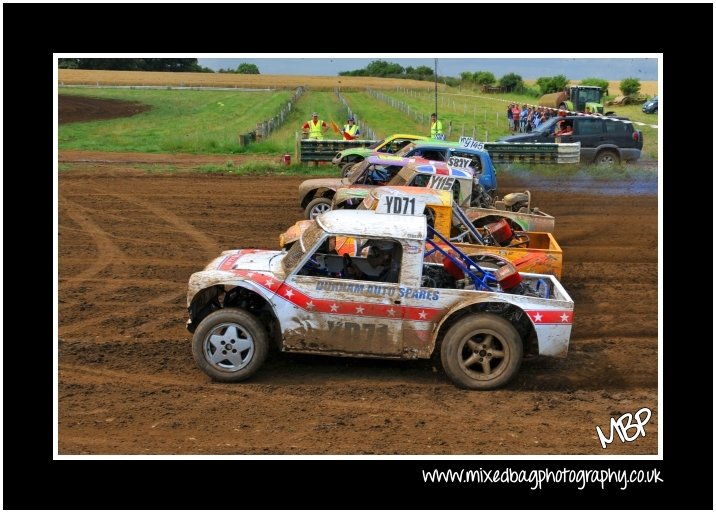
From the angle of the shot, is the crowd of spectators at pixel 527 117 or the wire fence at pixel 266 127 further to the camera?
the crowd of spectators at pixel 527 117

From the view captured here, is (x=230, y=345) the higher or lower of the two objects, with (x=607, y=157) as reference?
lower

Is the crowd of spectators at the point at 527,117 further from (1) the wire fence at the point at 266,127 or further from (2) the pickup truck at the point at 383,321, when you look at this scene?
(2) the pickup truck at the point at 383,321

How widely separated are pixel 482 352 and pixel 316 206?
795 centimetres

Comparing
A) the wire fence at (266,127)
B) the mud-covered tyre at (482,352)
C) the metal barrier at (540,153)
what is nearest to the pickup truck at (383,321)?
the mud-covered tyre at (482,352)

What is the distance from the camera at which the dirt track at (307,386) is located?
7.64 metres

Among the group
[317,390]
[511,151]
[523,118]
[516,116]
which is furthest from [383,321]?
[516,116]

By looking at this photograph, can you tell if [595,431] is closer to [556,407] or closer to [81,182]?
[556,407]

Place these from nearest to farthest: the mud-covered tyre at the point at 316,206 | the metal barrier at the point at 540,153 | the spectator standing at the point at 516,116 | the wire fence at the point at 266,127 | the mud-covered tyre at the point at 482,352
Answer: the mud-covered tyre at the point at 482,352, the mud-covered tyre at the point at 316,206, the metal barrier at the point at 540,153, the wire fence at the point at 266,127, the spectator standing at the point at 516,116

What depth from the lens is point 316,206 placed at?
16125 millimetres

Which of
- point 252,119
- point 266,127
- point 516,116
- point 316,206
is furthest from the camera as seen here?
point 252,119

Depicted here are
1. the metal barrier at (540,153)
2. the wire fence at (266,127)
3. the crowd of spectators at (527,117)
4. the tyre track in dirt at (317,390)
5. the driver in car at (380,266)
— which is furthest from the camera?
the crowd of spectators at (527,117)

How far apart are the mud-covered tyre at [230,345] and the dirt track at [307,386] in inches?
7.7

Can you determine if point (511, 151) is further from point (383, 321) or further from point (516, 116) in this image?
point (383, 321)

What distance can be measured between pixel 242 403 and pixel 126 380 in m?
1.50
